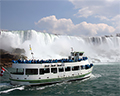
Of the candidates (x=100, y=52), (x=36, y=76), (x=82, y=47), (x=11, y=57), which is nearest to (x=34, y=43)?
(x=11, y=57)

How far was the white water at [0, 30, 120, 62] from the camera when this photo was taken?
59.3m

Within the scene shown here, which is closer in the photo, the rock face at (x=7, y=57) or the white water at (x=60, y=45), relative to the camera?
the rock face at (x=7, y=57)

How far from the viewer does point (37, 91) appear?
1591 cm

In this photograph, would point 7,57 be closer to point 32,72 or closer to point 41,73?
point 32,72

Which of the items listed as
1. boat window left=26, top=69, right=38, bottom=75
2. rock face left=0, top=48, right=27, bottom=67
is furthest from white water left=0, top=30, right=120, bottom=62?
boat window left=26, top=69, right=38, bottom=75

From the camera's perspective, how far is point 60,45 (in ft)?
233

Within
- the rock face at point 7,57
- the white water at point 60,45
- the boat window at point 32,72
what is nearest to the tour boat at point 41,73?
the boat window at point 32,72

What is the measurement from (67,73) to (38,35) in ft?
159

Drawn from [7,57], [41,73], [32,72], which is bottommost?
[41,73]

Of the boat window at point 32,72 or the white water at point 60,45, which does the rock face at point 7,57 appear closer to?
the white water at point 60,45

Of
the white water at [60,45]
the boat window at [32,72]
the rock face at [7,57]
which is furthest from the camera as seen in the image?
the white water at [60,45]

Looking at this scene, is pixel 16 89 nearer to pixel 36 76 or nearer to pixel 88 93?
pixel 36 76

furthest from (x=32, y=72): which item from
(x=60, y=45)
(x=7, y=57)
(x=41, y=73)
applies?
(x=60, y=45)

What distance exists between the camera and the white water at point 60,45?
195ft
